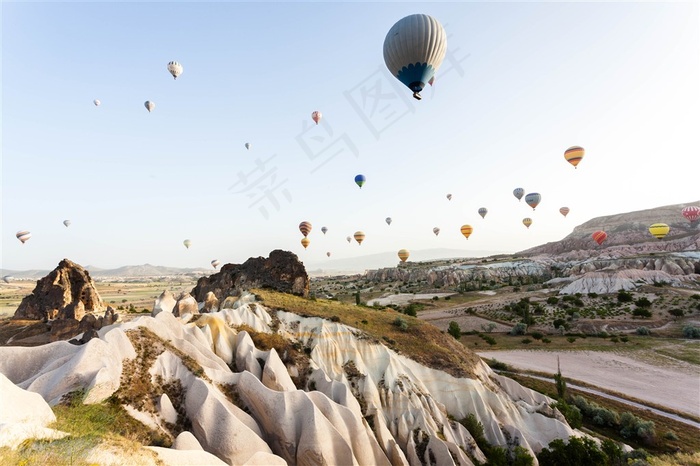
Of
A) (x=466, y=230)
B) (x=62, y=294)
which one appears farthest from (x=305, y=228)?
(x=466, y=230)

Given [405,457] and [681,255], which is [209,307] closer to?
[405,457]

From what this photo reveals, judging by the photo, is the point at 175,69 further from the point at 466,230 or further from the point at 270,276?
the point at 466,230

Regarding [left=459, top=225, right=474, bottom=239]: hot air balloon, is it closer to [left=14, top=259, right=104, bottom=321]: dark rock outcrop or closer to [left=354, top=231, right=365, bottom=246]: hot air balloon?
[left=354, top=231, right=365, bottom=246]: hot air balloon

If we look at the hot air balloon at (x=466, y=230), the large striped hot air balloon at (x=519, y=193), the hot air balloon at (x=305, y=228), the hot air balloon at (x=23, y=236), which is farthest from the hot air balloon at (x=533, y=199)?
the hot air balloon at (x=23, y=236)

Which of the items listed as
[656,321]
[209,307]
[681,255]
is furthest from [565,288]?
[209,307]

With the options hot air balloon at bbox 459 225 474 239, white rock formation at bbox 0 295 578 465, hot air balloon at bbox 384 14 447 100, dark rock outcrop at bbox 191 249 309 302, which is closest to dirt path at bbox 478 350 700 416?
white rock formation at bbox 0 295 578 465

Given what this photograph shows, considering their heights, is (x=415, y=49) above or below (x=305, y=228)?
above
